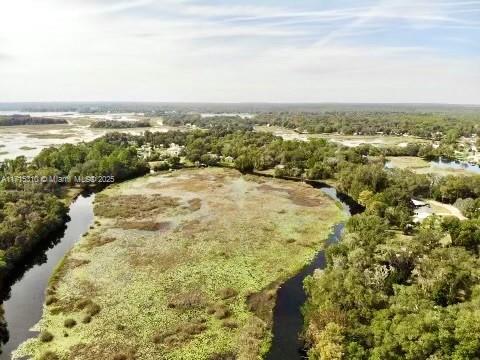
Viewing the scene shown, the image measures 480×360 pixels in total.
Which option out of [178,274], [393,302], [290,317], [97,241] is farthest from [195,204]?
[393,302]

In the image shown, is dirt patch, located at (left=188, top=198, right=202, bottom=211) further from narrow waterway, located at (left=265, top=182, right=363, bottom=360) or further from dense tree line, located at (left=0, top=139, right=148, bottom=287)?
narrow waterway, located at (left=265, top=182, right=363, bottom=360)

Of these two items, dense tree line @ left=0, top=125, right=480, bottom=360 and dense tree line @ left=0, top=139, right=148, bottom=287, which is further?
dense tree line @ left=0, top=139, right=148, bottom=287

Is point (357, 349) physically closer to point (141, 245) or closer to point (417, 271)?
point (417, 271)

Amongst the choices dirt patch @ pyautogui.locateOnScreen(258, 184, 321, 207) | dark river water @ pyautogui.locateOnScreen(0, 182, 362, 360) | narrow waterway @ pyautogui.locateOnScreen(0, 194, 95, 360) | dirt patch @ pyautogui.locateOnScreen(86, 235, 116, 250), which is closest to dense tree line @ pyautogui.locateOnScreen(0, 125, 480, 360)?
dark river water @ pyautogui.locateOnScreen(0, 182, 362, 360)

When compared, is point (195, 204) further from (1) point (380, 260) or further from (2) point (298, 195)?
(1) point (380, 260)

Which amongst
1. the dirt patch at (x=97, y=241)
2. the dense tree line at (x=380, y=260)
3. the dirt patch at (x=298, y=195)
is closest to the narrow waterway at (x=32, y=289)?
the dirt patch at (x=97, y=241)

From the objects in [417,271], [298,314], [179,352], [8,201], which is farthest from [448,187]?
[8,201]

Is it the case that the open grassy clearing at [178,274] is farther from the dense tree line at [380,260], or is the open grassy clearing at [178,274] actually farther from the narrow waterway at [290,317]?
the dense tree line at [380,260]
